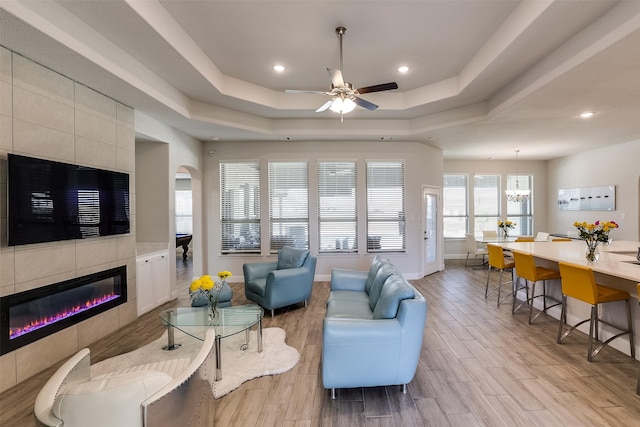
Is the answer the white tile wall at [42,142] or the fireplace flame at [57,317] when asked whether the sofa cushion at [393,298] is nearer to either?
the fireplace flame at [57,317]

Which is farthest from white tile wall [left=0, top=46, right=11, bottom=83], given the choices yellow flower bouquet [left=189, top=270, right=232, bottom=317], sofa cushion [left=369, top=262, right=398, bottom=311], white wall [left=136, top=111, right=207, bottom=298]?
sofa cushion [left=369, top=262, right=398, bottom=311]

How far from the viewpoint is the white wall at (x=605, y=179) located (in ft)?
20.0

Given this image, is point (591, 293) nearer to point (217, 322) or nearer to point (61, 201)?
point (217, 322)

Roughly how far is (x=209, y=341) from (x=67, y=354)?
7.79 ft

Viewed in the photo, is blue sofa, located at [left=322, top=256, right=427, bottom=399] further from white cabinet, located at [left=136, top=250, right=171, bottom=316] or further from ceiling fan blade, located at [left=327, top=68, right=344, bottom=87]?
white cabinet, located at [left=136, top=250, right=171, bottom=316]

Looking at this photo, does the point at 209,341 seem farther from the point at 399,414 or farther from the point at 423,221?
the point at 423,221

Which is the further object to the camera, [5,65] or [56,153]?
[56,153]

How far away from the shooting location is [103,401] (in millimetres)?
1187

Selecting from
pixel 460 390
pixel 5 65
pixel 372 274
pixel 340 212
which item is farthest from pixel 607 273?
pixel 5 65

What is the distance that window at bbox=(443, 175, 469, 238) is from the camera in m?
8.52

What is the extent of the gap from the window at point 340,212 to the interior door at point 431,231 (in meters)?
1.56

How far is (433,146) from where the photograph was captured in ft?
21.2

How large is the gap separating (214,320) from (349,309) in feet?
4.64

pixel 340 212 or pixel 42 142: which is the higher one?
pixel 42 142
